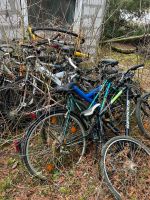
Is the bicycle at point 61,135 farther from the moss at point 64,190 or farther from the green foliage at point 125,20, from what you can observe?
the green foliage at point 125,20

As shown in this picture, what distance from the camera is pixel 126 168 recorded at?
3.71 metres

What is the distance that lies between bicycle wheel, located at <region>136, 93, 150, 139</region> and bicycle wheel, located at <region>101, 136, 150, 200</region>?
52cm

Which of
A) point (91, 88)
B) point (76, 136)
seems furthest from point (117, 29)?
point (76, 136)

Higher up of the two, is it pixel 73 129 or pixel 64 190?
pixel 73 129

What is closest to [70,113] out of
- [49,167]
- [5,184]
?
[49,167]

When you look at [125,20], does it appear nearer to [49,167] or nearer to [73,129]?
[73,129]

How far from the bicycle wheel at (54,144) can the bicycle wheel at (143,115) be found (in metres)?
0.90

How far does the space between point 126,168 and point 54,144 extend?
95 centimetres

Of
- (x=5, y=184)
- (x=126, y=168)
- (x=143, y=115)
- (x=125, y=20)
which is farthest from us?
(x=125, y=20)

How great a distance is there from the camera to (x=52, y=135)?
3.95 meters

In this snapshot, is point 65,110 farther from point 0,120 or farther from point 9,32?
point 9,32

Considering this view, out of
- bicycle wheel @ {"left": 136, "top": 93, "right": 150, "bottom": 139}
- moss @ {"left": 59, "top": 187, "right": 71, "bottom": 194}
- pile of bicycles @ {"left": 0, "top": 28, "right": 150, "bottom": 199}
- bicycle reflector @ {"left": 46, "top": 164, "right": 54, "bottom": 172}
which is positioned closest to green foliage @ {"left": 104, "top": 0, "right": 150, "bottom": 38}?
pile of bicycles @ {"left": 0, "top": 28, "right": 150, "bottom": 199}

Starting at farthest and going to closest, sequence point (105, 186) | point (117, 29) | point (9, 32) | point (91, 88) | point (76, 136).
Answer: point (117, 29) < point (9, 32) < point (91, 88) < point (76, 136) < point (105, 186)

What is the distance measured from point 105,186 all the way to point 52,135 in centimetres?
94
